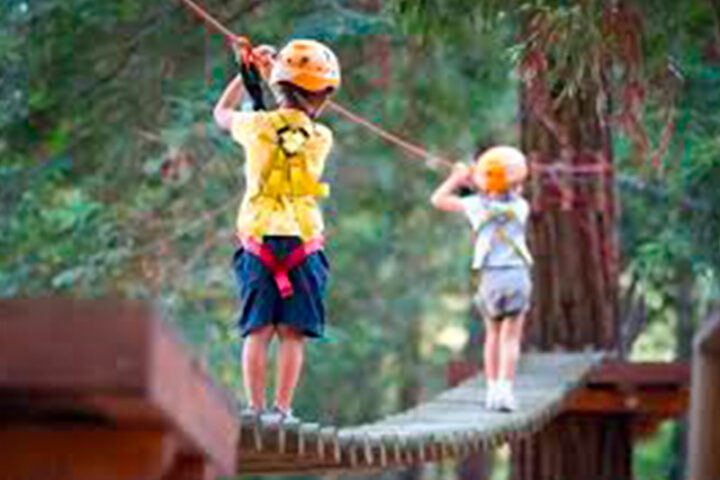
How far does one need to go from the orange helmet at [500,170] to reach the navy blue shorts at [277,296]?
2252 mm

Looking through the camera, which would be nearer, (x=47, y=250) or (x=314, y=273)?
(x=314, y=273)

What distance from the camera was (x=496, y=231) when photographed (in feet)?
22.0

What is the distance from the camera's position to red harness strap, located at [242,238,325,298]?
14.8 feet

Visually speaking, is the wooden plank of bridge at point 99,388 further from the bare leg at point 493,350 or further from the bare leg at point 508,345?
the bare leg at point 493,350

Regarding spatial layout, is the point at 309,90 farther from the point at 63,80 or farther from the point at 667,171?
the point at 63,80

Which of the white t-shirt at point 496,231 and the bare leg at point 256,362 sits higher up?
the white t-shirt at point 496,231

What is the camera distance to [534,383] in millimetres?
7438

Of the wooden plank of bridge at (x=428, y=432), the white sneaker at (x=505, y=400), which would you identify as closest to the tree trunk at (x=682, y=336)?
the wooden plank of bridge at (x=428, y=432)

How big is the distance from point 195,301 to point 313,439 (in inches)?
238

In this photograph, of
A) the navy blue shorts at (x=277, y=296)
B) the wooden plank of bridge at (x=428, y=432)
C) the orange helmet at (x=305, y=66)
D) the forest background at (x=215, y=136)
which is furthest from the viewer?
the forest background at (x=215, y=136)

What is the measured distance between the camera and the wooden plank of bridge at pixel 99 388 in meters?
2.13

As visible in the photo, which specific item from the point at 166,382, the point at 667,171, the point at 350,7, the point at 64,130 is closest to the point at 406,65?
the point at 350,7

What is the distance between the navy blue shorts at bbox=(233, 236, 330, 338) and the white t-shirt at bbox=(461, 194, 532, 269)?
2.19 metres

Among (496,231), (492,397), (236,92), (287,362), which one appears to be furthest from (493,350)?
(287,362)
